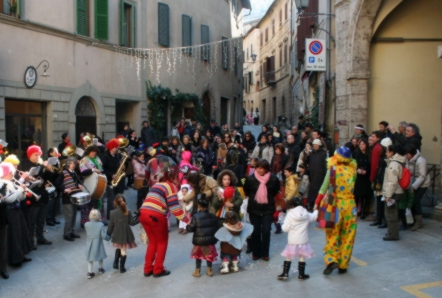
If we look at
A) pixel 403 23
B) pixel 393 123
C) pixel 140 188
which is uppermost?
pixel 403 23

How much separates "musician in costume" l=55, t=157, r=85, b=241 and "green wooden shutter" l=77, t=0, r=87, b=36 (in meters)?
8.16

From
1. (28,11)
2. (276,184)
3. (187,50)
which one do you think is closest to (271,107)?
(187,50)

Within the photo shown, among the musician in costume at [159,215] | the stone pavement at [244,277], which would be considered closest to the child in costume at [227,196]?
the musician in costume at [159,215]

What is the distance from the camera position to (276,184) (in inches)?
302

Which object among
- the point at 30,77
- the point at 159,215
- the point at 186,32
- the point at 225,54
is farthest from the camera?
the point at 225,54

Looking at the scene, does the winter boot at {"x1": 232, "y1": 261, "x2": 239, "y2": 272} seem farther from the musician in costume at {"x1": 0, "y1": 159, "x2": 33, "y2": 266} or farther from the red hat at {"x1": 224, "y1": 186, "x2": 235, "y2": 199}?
the musician in costume at {"x1": 0, "y1": 159, "x2": 33, "y2": 266}

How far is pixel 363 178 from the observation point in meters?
10.3

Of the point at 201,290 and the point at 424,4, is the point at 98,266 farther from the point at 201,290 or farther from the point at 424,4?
the point at 424,4

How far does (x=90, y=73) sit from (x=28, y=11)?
319 cm

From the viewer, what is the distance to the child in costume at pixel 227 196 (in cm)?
741

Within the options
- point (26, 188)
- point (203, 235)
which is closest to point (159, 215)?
point (203, 235)

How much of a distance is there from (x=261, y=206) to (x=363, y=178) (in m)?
3.61

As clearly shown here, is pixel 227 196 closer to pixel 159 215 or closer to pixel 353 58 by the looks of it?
pixel 159 215

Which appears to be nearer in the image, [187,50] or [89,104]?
[89,104]
